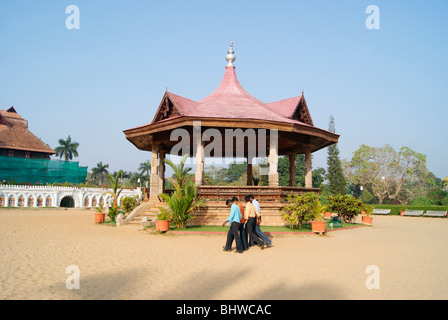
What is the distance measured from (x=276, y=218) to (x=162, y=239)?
18.1 feet

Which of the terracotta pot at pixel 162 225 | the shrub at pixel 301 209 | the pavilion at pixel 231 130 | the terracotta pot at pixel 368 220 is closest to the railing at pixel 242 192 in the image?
the pavilion at pixel 231 130

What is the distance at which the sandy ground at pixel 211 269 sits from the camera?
5.23 meters

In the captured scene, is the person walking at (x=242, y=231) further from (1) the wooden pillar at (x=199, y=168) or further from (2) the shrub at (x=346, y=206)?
(2) the shrub at (x=346, y=206)

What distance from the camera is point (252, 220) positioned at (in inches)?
381

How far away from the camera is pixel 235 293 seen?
5.23 metres

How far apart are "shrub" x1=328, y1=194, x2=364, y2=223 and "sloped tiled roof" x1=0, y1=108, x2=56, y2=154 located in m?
43.3

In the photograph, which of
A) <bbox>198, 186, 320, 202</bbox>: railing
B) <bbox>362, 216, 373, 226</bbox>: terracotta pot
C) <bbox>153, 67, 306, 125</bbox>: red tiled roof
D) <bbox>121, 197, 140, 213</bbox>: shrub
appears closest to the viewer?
<bbox>198, 186, 320, 202</bbox>: railing

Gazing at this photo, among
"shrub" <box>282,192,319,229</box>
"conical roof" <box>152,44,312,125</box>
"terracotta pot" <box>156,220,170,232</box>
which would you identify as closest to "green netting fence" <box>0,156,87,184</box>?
"conical roof" <box>152,44,312,125</box>

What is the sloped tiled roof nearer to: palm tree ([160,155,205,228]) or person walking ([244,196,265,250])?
palm tree ([160,155,205,228])

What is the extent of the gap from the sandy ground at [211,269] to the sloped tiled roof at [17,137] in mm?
40469

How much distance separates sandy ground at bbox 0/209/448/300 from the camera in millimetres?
5227

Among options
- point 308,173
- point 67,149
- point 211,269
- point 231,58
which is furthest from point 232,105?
point 67,149
